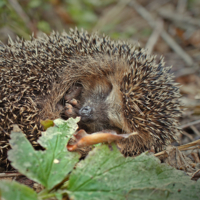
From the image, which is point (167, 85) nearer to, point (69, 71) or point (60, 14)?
point (69, 71)

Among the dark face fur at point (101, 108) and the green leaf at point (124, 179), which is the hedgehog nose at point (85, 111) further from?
the green leaf at point (124, 179)

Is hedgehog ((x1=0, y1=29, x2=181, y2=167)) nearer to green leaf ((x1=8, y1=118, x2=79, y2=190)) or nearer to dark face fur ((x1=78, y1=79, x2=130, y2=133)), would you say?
dark face fur ((x1=78, y1=79, x2=130, y2=133))

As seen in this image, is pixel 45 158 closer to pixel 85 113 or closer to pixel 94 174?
pixel 94 174

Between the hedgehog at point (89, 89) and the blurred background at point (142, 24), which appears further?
the blurred background at point (142, 24)

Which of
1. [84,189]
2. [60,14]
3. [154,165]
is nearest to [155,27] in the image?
[60,14]

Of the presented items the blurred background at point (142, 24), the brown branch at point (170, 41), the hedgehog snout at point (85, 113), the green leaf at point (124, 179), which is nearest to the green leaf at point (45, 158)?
the green leaf at point (124, 179)

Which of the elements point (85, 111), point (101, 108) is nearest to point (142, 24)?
point (101, 108)

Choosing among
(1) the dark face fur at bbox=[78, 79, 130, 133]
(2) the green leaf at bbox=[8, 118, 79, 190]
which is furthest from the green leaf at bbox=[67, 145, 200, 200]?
(1) the dark face fur at bbox=[78, 79, 130, 133]
